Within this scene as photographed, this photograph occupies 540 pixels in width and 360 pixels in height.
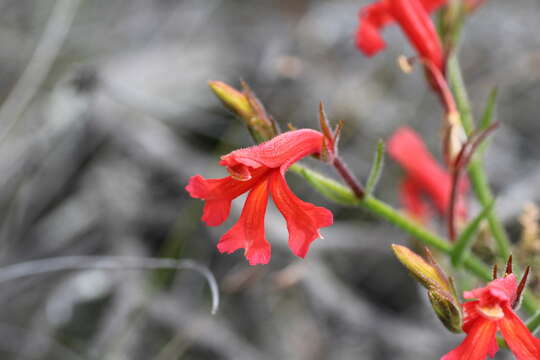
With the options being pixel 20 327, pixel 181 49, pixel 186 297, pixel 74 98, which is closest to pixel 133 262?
pixel 186 297

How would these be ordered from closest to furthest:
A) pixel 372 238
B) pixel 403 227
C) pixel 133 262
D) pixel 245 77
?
pixel 403 227 < pixel 133 262 < pixel 372 238 < pixel 245 77

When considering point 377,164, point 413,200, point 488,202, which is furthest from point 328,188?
point 413,200

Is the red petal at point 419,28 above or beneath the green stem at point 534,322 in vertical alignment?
above

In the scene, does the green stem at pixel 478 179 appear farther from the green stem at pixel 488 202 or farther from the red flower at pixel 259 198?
the red flower at pixel 259 198

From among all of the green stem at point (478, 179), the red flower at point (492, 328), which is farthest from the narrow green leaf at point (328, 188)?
the red flower at point (492, 328)

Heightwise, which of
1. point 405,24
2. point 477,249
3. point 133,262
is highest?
point 405,24

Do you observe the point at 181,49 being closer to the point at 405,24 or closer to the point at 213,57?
the point at 213,57
